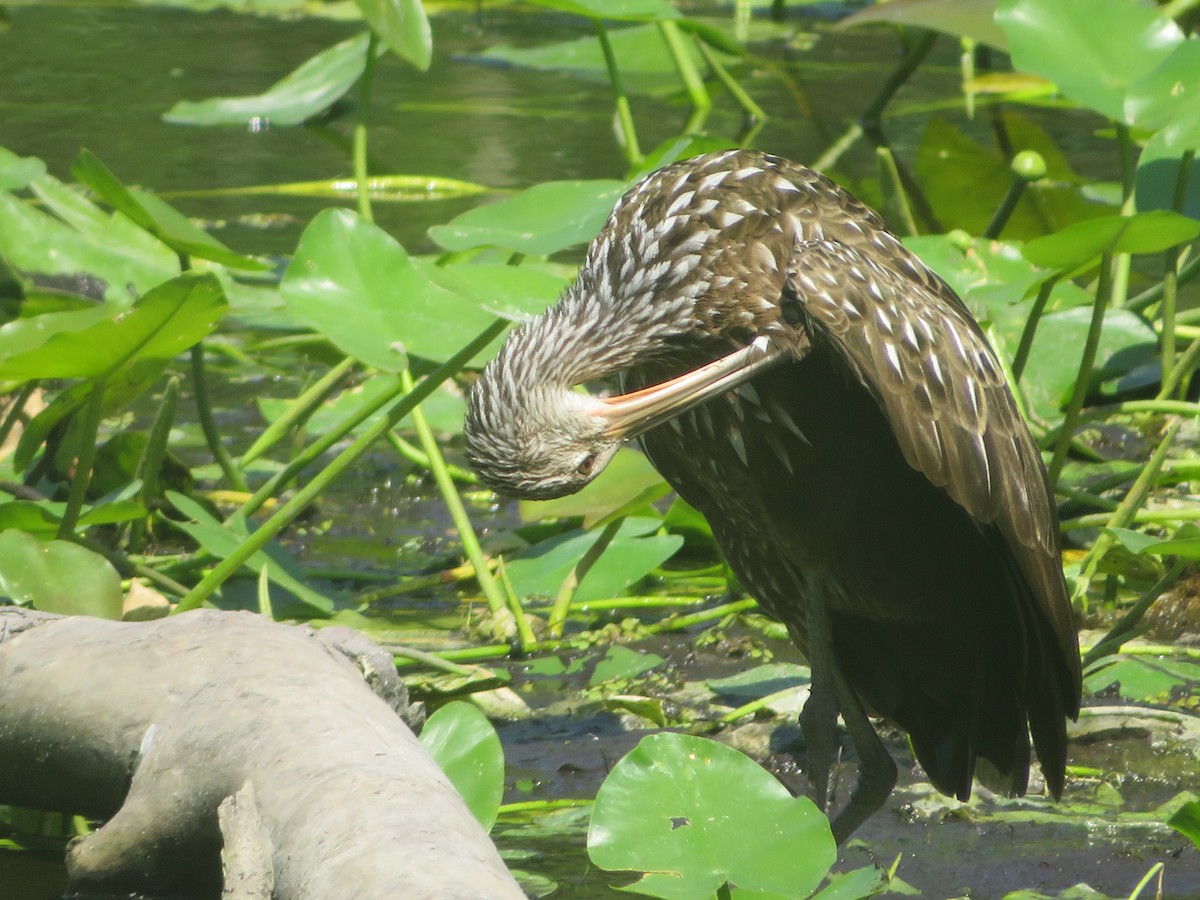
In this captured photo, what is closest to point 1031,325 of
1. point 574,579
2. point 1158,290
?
point 1158,290

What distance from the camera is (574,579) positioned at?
4.48 meters

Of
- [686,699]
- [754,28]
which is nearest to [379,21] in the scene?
[686,699]

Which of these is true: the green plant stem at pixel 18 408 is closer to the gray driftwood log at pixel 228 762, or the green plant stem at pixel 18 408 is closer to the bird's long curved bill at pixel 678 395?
the gray driftwood log at pixel 228 762

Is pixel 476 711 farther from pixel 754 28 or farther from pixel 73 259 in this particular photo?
pixel 754 28

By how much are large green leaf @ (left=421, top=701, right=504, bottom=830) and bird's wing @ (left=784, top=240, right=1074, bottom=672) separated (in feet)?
3.19

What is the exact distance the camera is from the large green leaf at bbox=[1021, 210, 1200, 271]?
3.95m

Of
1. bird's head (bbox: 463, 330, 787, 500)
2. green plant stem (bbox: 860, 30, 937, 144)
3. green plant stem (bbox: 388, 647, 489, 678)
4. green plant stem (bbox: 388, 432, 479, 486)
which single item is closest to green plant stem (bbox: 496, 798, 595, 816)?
green plant stem (bbox: 388, 647, 489, 678)

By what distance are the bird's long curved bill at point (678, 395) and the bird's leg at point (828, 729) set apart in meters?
0.69

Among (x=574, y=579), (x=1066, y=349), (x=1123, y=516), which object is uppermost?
(x=1066, y=349)

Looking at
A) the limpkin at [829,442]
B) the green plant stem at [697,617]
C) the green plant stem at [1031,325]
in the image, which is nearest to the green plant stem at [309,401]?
the green plant stem at [697,617]

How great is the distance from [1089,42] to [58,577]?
3.28 metres

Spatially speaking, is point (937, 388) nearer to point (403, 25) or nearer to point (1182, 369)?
point (403, 25)

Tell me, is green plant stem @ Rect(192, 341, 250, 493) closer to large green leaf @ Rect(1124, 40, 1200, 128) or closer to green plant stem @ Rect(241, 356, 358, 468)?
green plant stem @ Rect(241, 356, 358, 468)

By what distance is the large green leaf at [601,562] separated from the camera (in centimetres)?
459
